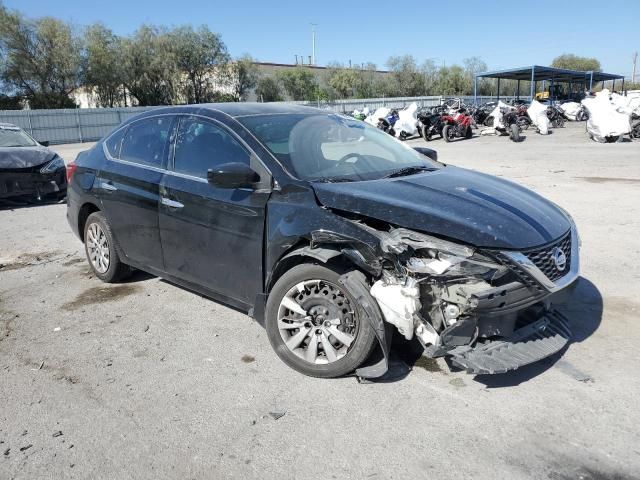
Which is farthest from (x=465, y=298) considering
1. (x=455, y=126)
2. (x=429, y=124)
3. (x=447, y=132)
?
(x=429, y=124)

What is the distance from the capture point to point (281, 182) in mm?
3635

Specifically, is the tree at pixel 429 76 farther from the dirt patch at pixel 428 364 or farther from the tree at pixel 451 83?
the dirt patch at pixel 428 364

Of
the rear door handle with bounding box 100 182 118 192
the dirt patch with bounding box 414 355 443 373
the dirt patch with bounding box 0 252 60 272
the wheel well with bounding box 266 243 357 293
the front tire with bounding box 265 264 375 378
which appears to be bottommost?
the dirt patch with bounding box 414 355 443 373

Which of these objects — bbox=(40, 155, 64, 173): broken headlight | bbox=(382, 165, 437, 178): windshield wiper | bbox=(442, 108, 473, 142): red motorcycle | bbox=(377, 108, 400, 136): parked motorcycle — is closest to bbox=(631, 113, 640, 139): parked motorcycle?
bbox=(442, 108, 473, 142): red motorcycle

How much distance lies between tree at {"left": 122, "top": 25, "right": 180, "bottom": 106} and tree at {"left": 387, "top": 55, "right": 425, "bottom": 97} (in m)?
29.4

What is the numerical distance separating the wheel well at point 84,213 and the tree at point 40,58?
43.4 metres

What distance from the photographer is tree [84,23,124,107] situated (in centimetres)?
4600

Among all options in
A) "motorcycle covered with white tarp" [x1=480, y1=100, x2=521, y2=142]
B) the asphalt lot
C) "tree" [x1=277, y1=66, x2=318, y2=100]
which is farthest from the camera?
"tree" [x1=277, y1=66, x2=318, y2=100]

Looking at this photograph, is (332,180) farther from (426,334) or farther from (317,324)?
(426,334)

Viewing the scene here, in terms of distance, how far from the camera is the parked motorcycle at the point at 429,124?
23047 mm

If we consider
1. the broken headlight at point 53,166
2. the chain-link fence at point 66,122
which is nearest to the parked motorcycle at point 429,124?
the chain-link fence at point 66,122

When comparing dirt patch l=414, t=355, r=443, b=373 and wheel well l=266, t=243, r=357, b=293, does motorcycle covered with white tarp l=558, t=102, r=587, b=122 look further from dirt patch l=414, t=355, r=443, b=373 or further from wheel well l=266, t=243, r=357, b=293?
wheel well l=266, t=243, r=357, b=293

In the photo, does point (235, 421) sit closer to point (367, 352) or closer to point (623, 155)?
point (367, 352)

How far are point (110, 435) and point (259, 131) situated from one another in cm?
225
